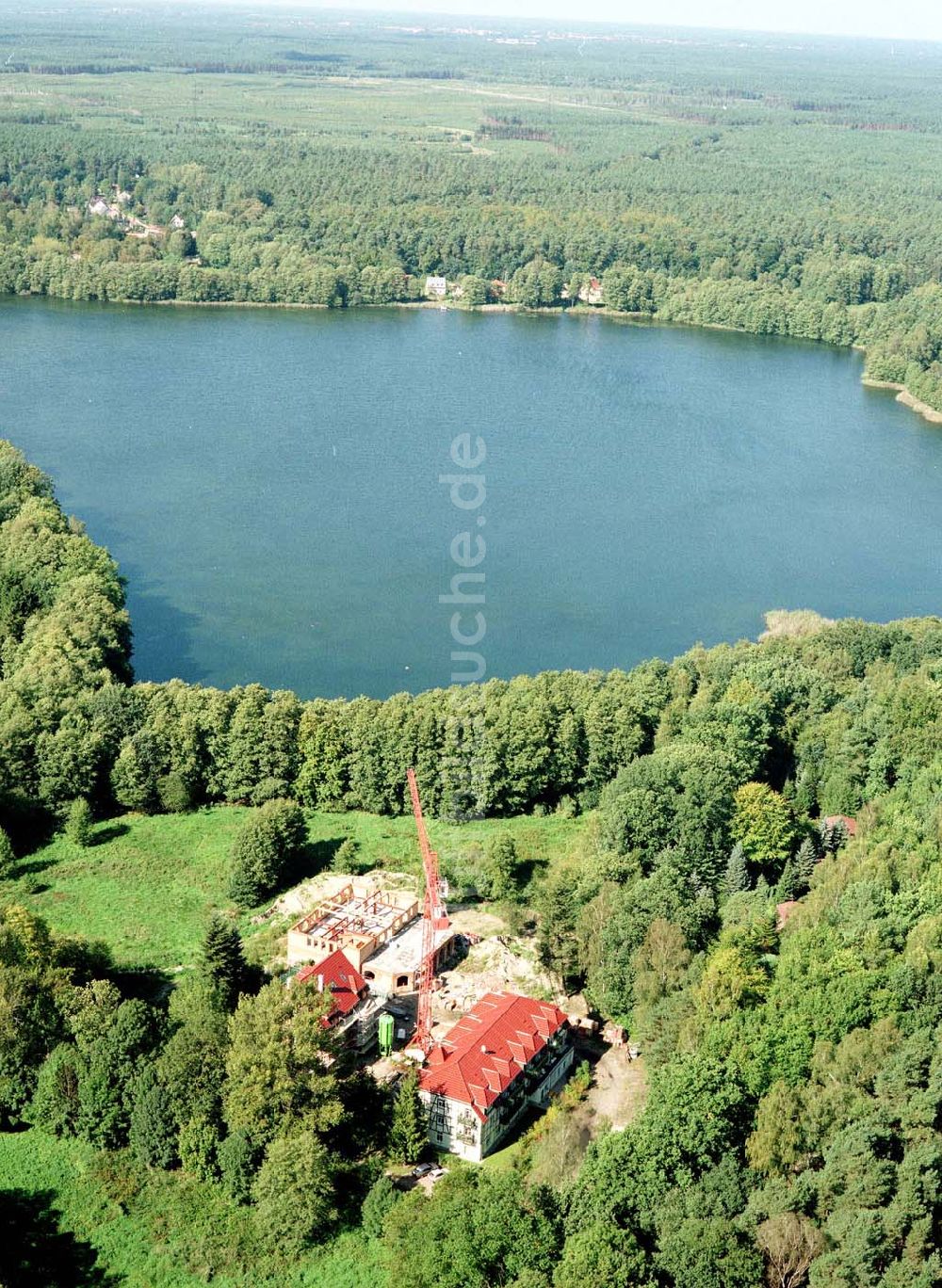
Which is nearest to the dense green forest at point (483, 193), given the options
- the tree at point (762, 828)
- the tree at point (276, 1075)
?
the tree at point (762, 828)

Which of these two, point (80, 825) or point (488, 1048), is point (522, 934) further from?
point (80, 825)

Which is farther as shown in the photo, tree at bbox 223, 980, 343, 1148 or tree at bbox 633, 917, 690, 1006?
tree at bbox 633, 917, 690, 1006

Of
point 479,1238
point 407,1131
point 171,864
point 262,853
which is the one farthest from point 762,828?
point 171,864

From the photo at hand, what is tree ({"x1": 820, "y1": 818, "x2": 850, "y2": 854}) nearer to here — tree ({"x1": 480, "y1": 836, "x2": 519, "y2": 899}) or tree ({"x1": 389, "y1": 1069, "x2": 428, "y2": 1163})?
tree ({"x1": 480, "y1": 836, "x2": 519, "y2": 899})

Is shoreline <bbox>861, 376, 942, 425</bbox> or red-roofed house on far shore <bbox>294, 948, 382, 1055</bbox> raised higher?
shoreline <bbox>861, 376, 942, 425</bbox>

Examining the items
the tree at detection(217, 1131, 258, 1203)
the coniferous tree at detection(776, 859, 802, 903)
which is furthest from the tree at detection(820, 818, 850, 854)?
the tree at detection(217, 1131, 258, 1203)

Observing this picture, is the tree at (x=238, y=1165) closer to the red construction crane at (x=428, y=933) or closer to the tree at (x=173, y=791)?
the red construction crane at (x=428, y=933)

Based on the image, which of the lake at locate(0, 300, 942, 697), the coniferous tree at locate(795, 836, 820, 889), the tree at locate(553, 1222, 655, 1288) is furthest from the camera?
the lake at locate(0, 300, 942, 697)
